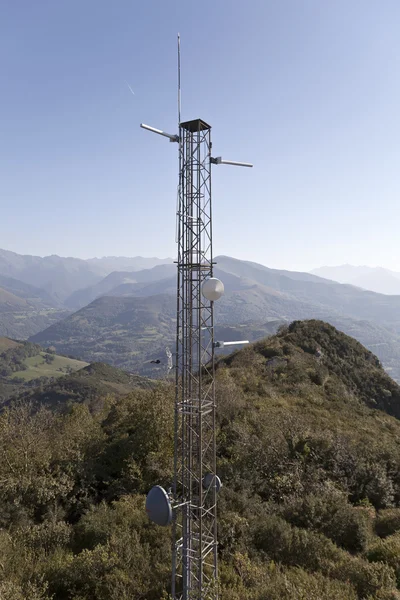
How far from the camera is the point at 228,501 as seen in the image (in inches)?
581

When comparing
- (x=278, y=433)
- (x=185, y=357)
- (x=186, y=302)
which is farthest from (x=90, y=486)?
(x=186, y=302)

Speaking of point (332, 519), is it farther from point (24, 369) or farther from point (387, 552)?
point (24, 369)

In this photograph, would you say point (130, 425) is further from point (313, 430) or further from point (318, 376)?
point (318, 376)

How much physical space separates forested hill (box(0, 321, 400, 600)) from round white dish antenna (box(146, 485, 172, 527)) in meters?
2.93

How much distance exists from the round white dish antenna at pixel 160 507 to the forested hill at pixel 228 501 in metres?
2.93

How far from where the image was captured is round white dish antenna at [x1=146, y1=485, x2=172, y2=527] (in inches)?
356

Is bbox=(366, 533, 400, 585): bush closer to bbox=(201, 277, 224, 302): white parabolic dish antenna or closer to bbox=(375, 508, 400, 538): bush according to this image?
bbox=(375, 508, 400, 538): bush

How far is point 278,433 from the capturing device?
2034 centimetres

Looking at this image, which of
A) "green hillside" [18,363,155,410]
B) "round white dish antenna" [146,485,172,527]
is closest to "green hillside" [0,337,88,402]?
"green hillside" [18,363,155,410]

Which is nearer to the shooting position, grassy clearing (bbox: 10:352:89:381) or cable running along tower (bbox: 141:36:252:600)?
cable running along tower (bbox: 141:36:252:600)

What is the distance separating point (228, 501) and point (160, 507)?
6657 millimetres

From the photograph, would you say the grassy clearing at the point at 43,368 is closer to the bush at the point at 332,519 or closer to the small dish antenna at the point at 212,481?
the bush at the point at 332,519

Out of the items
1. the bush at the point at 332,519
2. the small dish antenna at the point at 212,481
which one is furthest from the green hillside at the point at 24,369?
the small dish antenna at the point at 212,481

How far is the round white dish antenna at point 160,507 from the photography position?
904 centimetres
